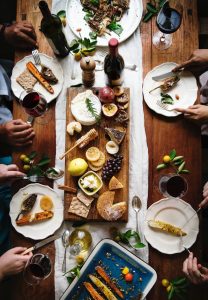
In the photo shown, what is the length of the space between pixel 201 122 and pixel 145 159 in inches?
11.9

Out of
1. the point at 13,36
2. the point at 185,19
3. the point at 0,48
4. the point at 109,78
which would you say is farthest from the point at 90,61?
the point at 0,48

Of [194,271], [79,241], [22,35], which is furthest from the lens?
[22,35]

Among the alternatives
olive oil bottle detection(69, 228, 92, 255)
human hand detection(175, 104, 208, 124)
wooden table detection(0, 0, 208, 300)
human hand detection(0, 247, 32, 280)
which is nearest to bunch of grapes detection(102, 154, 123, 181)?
wooden table detection(0, 0, 208, 300)

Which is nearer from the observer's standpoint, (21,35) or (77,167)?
(77,167)

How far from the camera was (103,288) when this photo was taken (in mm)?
1508

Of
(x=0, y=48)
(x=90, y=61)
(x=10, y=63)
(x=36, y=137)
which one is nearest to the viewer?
(x=90, y=61)

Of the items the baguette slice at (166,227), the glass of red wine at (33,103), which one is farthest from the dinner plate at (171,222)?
the glass of red wine at (33,103)

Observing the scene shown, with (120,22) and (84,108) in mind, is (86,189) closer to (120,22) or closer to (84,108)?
(84,108)

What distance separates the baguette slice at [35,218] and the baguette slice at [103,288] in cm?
32

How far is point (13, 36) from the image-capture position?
1687mm

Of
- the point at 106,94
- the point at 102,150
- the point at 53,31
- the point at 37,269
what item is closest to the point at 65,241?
the point at 37,269

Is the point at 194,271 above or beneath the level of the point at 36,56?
beneath

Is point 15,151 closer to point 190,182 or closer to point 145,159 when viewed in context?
point 145,159

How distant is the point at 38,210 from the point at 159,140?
0.64 meters
